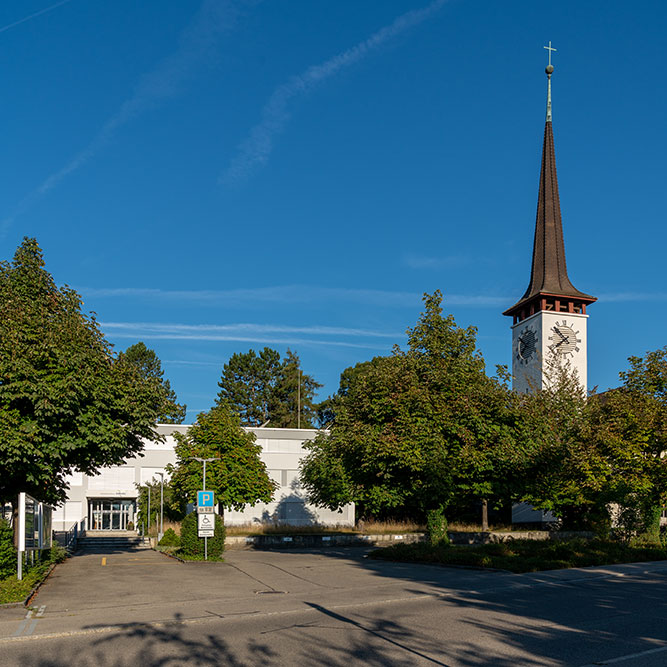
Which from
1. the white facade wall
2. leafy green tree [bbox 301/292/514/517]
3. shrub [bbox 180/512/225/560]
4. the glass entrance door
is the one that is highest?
the white facade wall

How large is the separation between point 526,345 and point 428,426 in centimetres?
4007

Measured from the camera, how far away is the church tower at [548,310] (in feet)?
202

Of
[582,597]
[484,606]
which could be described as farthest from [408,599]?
[582,597]

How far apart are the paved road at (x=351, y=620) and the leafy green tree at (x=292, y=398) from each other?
72.4 metres

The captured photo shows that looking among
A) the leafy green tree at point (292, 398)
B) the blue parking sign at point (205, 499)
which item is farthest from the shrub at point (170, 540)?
the leafy green tree at point (292, 398)

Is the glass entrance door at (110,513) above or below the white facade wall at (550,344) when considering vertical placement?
below

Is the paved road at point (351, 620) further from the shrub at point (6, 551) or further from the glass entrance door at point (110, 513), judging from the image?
the glass entrance door at point (110, 513)

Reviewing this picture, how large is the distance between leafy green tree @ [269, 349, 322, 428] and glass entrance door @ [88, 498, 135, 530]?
31.5 m

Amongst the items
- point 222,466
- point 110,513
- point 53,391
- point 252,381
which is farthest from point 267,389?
point 53,391

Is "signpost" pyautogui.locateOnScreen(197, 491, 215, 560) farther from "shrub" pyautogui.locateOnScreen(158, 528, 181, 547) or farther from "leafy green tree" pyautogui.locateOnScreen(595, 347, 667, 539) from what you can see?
"leafy green tree" pyautogui.locateOnScreen(595, 347, 667, 539)

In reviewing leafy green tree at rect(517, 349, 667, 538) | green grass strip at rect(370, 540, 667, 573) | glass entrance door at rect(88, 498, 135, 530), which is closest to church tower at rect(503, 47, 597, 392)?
leafy green tree at rect(517, 349, 667, 538)

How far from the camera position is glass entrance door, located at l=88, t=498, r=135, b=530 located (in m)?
63.5

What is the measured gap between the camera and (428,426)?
2666cm

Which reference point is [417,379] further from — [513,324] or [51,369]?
[513,324]
